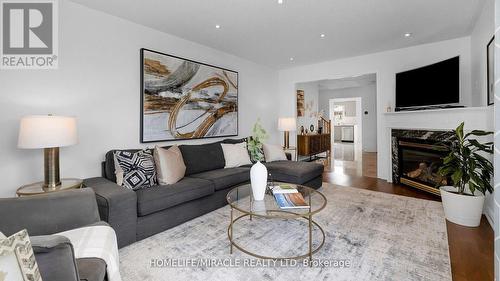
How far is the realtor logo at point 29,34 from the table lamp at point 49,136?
0.76 m

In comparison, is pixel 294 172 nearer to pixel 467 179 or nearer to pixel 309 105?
pixel 467 179

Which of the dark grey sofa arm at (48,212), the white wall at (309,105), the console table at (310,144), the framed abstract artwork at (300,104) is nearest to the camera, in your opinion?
the dark grey sofa arm at (48,212)

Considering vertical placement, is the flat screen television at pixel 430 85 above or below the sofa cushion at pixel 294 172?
above

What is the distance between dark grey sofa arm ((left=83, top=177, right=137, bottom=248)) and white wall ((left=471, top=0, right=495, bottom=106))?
4004 mm

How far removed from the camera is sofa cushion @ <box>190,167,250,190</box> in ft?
9.68

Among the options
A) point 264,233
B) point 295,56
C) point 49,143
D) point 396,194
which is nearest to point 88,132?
point 49,143

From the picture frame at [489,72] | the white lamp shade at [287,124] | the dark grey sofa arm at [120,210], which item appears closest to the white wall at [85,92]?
the dark grey sofa arm at [120,210]

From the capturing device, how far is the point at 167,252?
2.04m

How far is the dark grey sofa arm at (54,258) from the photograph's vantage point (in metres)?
0.87

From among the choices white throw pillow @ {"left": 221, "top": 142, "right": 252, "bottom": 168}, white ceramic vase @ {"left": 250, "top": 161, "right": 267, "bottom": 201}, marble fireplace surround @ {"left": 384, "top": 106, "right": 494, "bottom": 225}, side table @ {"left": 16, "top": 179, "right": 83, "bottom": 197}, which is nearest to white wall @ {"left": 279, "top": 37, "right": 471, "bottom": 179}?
marble fireplace surround @ {"left": 384, "top": 106, "right": 494, "bottom": 225}

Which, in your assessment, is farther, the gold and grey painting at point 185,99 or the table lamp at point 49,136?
→ the gold and grey painting at point 185,99

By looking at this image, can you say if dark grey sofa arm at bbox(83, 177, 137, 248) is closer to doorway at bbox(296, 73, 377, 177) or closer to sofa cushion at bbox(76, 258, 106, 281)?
sofa cushion at bbox(76, 258, 106, 281)

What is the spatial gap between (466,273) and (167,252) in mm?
2320

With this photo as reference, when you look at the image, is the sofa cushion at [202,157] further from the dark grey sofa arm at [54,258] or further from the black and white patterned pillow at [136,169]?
the dark grey sofa arm at [54,258]
